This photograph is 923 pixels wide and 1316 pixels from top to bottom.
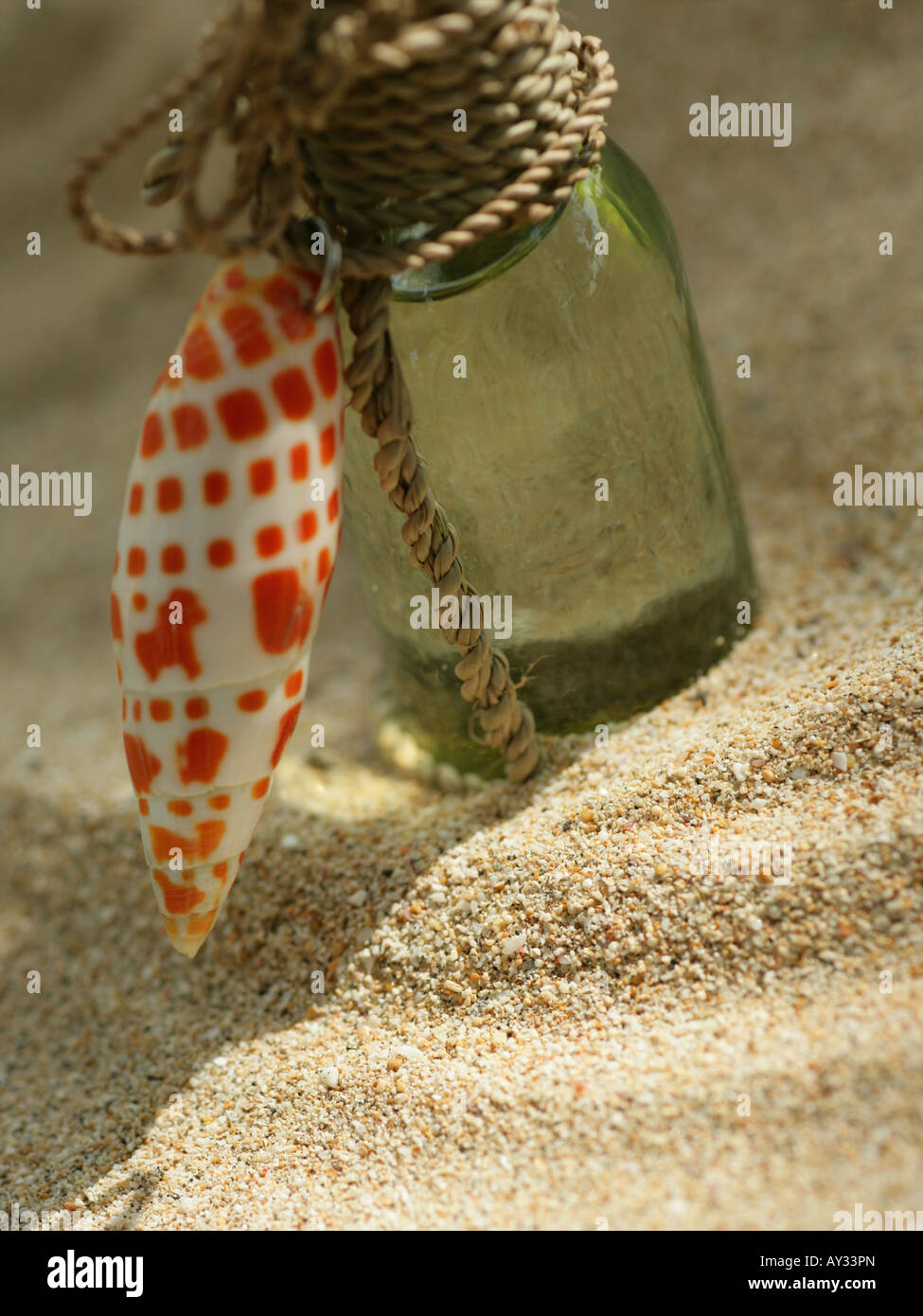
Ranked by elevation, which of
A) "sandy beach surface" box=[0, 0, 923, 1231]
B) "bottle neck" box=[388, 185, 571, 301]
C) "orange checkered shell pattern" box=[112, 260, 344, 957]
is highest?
"bottle neck" box=[388, 185, 571, 301]

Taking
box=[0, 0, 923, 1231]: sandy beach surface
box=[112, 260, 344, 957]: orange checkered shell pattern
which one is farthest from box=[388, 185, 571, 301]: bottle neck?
box=[0, 0, 923, 1231]: sandy beach surface

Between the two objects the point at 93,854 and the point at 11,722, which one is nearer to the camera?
the point at 93,854

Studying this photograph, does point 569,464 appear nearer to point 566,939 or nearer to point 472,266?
point 472,266

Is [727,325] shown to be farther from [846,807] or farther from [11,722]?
[11,722]

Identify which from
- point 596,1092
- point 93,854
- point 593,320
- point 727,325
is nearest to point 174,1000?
point 93,854

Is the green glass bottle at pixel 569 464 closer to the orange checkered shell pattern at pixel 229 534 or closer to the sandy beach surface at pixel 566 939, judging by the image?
the sandy beach surface at pixel 566 939

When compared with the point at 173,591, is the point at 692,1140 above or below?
below

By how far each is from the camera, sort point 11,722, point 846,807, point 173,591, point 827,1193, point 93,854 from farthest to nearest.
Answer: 1. point 11,722
2. point 93,854
3. point 846,807
4. point 173,591
5. point 827,1193

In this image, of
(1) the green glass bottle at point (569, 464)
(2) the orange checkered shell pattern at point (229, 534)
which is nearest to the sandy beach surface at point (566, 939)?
(1) the green glass bottle at point (569, 464)

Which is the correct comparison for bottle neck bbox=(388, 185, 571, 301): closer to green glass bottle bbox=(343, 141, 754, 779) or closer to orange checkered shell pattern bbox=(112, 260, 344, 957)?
green glass bottle bbox=(343, 141, 754, 779)
